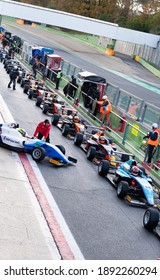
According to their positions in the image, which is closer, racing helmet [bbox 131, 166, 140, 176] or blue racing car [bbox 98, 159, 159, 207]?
blue racing car [bbox 98, 159, 159, 207]

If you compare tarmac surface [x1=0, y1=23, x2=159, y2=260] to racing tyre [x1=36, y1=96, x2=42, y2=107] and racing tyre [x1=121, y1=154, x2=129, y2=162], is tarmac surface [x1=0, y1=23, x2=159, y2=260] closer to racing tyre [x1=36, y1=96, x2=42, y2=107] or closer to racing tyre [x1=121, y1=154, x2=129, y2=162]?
racing tyre [x1=121, y1=154, x2=129, y2=162]

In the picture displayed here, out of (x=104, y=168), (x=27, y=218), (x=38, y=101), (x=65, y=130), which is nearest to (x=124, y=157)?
(x=104, y=168)

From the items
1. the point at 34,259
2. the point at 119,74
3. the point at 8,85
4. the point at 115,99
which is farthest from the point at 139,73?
the point at 34,259

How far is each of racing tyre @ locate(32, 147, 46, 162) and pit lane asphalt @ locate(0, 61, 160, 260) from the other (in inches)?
7.9

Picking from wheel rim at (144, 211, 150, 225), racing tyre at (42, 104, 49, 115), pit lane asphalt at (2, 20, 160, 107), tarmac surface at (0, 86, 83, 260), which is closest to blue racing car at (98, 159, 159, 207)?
wheel rim at (144, 211, 150, 225)

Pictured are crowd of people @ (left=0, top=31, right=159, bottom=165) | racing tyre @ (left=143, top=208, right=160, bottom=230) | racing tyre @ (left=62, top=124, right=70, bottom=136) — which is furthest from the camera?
racing tyre @ (left=62, top=124, right=70, bottom=136)

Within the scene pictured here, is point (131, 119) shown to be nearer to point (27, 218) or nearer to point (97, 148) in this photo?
point (97, 148)

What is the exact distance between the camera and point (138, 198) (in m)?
17.0

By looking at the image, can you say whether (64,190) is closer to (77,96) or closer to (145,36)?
(77,96)

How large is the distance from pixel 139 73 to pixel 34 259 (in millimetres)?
63021

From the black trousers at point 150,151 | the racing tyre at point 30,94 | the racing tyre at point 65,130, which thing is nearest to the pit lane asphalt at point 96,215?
the black trousers at point 150,151

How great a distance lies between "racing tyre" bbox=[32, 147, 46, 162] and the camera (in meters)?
18.0

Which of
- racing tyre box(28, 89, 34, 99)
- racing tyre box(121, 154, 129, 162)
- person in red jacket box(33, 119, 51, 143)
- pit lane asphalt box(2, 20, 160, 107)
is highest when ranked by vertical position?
person in red jacket box(33, 119, 51, 143)

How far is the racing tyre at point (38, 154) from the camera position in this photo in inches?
707
